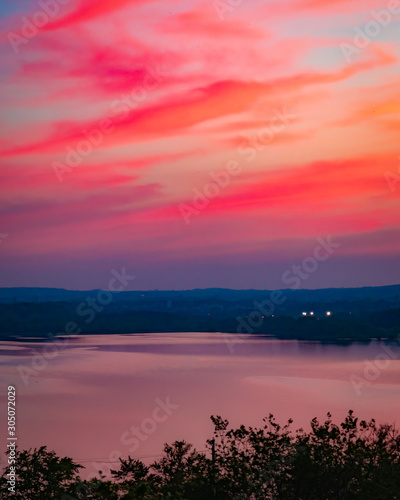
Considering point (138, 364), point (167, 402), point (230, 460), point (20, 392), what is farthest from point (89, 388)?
point (230, 460)

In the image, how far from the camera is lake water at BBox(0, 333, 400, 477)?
2889 centimetres

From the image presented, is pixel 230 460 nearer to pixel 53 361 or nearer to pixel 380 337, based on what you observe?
pixel 53 361

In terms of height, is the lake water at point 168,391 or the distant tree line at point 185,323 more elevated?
the distant tree line at point 185,323

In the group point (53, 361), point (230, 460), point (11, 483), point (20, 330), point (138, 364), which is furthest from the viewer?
point (20, 330)

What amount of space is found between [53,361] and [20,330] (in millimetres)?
47471

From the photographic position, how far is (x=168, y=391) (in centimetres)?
4181

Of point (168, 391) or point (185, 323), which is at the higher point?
point (185, 323)

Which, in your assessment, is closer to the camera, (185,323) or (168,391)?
(168,391)

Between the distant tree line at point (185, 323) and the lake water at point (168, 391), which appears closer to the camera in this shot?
the lake water at point (168, 391)

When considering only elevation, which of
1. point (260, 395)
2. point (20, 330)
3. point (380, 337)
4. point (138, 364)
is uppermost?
point (20, 330)

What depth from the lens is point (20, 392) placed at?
43781mm

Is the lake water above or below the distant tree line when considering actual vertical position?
below

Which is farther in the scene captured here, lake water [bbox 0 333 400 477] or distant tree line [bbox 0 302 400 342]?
distant tree line [bbox 0 302 400 342]

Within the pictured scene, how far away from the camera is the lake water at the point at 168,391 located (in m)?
28.9
